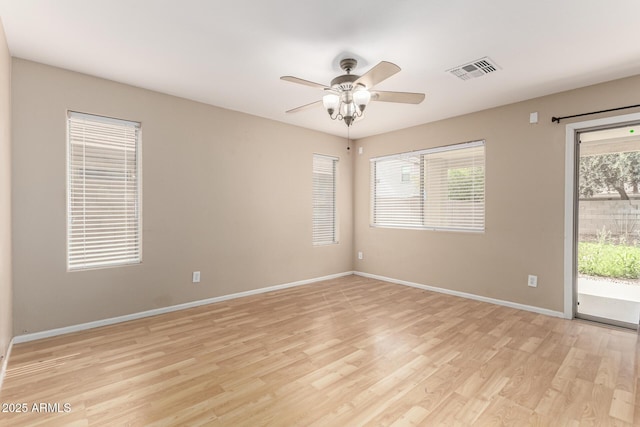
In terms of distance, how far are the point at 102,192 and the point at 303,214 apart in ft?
9.17

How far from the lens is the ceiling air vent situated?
2908 millimetres

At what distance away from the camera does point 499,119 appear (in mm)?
4121

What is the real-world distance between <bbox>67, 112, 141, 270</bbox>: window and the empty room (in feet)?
0.07

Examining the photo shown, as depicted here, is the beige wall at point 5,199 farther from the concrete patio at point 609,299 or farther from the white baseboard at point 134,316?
the concrete patio at point 609,299

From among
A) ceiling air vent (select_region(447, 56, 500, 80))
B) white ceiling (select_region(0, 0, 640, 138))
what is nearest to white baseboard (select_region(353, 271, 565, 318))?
white ceiling (select_region(0, 0, 640, 138))

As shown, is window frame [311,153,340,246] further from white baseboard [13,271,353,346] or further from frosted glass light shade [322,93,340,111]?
frosted glass light shade [322,93,340,111]

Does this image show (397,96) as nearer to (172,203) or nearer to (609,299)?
(172,203)

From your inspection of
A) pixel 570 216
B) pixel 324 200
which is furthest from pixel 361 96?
pixel 324 200

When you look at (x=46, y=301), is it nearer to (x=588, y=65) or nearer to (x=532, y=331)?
(x=532, y=331)

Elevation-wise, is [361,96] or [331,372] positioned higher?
[361,96]

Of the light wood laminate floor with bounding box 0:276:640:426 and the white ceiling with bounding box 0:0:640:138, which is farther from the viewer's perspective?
the white ceiling with bounding box 0:0:640:138

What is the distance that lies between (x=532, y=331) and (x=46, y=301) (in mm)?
4816

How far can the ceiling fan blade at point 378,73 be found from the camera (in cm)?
221

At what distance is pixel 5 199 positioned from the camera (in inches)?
98.7
